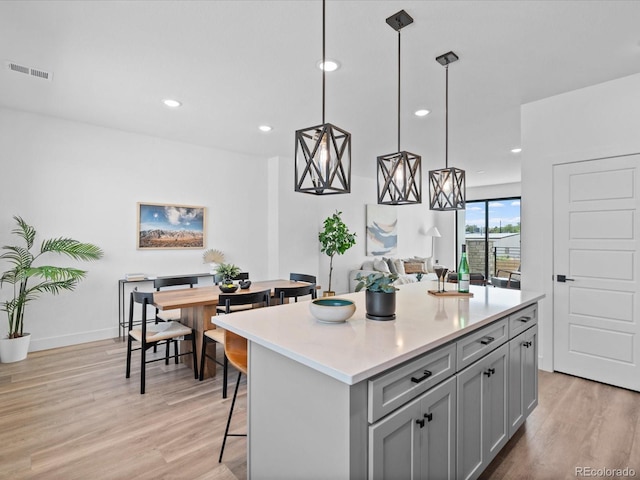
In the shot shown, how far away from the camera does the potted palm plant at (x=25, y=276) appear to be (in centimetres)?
349

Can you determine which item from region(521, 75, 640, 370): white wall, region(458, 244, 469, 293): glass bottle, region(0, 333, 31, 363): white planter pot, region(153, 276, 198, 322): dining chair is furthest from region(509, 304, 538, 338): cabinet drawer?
region(0, 333, 31, 363): white planter pot

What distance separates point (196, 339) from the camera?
3.31m

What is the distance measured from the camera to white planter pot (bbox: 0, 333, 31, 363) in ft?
11.4

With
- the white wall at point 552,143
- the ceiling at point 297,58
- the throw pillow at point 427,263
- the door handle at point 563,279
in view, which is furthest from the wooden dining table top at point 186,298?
the throw pillow at point 427,263

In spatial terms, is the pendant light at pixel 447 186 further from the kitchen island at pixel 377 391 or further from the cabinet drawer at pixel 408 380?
the cabinet drawer at pixel 408 380

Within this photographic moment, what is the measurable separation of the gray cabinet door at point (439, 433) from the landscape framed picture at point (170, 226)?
4.24 metres

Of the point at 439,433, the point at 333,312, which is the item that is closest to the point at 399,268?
the point at 333,312

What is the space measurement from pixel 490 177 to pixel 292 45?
6.44 metres

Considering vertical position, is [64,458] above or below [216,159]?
below

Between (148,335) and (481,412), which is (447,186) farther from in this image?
(148,335)

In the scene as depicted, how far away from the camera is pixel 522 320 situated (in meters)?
2.20

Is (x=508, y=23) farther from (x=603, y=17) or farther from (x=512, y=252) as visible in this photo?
(x=512, y=252)

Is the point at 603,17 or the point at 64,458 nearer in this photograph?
the point at 64,458

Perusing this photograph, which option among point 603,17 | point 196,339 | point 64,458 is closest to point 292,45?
point 603,17
